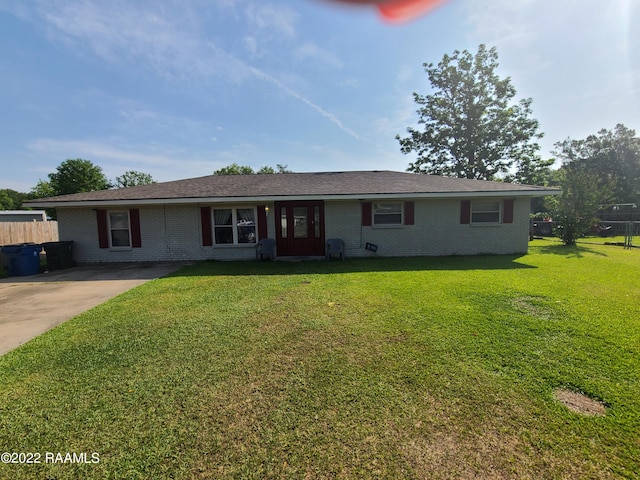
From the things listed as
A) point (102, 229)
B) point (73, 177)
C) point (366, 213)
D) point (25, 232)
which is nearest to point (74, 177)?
point (73, 177)

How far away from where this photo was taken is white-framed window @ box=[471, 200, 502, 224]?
432 inches

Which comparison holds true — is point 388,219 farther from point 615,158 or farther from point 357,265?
point 615,158

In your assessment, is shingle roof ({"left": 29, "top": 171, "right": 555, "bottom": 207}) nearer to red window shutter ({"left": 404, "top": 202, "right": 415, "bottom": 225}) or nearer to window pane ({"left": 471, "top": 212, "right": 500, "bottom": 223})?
red window shutter ({"left": 404, "top": 202, "right": 415, "bottom": 225})

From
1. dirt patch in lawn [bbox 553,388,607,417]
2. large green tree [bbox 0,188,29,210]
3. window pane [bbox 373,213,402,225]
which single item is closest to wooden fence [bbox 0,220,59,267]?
window pane [bbox 373,213,402,225]

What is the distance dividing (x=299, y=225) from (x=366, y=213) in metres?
2.57

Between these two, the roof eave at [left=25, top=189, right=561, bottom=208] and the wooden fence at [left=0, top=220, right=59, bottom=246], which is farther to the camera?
the wooden fence at [left=0, top=220, right=59, bottom=246]

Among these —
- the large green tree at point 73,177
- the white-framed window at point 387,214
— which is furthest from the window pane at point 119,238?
the large green tree at point 73,177

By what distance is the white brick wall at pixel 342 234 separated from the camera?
1073 cm

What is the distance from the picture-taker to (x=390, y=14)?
202 cm

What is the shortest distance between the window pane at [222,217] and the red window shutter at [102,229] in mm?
4032

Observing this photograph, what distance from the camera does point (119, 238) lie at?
35.8 feet

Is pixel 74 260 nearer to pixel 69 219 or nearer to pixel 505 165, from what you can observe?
pixel 69 219

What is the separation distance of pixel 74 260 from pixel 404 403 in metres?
12.9

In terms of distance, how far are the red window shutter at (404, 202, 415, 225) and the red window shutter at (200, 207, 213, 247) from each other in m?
7.34
